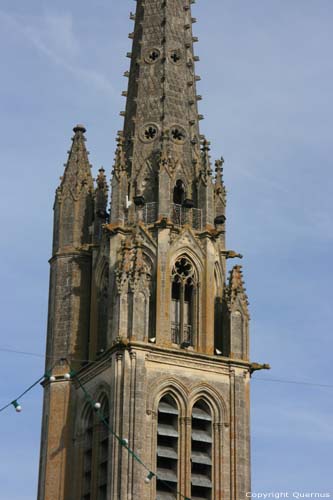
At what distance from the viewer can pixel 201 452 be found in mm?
60531

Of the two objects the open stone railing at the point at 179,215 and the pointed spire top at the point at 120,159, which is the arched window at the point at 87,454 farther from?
the pointed spire top at the point at 120,159

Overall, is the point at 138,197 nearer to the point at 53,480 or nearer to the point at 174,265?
the point at 174,265

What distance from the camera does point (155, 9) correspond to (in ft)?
232

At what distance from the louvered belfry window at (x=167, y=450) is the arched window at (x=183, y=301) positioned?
315 cm

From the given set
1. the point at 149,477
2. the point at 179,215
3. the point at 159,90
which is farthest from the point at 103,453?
the point at 159,90

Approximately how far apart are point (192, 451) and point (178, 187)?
1205cm

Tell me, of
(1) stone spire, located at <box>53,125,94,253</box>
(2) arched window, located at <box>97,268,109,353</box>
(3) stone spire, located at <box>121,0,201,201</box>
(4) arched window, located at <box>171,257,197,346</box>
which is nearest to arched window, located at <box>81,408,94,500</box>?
(2) arched window, located at <box>97,268,109,353</box>

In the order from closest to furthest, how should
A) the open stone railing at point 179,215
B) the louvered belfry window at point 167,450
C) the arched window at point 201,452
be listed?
the louvered belfry window at point 167,450, the arched window at point 201,452, the open stone railing at point 179,215

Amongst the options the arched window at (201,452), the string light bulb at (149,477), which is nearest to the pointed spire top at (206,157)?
the arched window at (201,452)

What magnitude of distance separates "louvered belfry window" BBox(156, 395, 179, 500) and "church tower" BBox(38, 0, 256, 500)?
0.05 meters

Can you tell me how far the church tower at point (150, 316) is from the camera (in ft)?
195

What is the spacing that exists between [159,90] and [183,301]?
1050 centimetres

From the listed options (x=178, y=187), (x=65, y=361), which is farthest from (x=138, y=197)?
(x=65, y=361)

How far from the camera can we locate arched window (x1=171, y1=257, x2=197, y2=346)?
62562 mm
